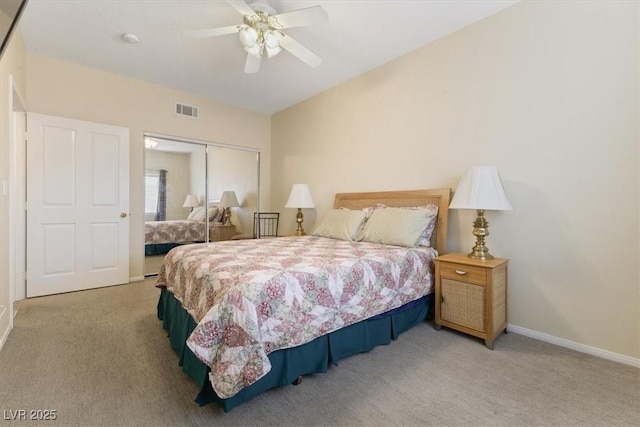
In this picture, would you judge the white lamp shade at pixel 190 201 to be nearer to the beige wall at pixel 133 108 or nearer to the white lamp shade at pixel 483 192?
the beige wall at pixel 133 108

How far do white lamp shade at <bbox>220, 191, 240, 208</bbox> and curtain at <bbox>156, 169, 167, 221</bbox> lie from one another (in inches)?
33.5

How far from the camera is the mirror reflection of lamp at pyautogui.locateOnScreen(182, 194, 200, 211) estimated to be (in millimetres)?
4437

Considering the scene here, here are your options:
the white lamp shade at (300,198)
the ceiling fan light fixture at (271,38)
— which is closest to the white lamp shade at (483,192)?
the ceiling fan light fixture at (271,38)

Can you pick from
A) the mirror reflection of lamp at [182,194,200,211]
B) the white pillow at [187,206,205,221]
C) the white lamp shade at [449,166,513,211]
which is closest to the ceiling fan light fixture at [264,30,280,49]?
the white lamp shade at [449,166,513,211]

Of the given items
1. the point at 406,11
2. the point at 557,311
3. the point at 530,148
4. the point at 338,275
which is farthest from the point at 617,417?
the point at 406,11

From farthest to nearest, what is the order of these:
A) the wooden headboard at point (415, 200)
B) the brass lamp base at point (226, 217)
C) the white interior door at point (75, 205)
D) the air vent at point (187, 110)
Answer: the brass lamp base at point (226, 217) → the air vent at point (187, 110) → the white interior door at point (75, 205) → the wooden headboard at point (415, 200)

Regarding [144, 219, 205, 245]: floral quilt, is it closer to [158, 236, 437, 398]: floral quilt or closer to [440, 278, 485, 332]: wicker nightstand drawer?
[158, 236, 437, 398]: floral quilt

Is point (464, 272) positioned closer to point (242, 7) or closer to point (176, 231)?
point (242, 7)

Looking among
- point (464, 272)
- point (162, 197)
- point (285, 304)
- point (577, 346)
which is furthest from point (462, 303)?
point (162, 197)

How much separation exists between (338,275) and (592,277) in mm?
1843

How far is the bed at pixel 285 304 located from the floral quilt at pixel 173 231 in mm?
1955

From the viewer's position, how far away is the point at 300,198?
4102mm

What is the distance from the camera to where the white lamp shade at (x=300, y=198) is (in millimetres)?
4090

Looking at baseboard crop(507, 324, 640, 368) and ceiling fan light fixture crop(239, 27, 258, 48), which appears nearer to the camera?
baseboard crop(507, 324, 640, 368)
